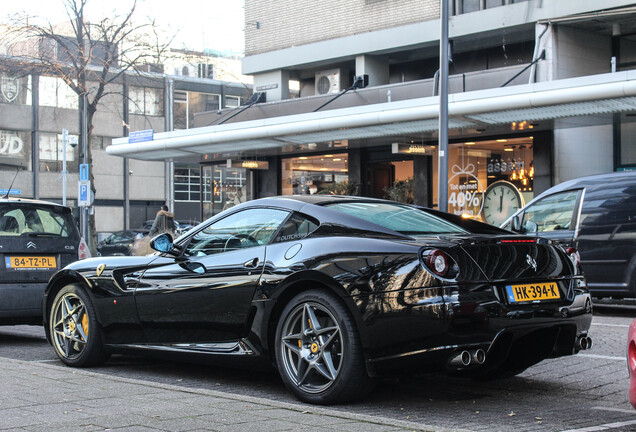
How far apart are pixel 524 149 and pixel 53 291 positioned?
15.6 m

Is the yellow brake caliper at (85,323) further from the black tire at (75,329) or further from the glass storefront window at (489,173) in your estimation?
the glass storefront window at (489,173)

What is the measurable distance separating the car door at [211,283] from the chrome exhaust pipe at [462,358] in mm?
1538

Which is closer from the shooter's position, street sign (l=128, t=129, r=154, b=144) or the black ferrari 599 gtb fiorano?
the black ferrari 599 gtb fiorano

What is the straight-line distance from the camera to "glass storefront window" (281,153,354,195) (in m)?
25.8

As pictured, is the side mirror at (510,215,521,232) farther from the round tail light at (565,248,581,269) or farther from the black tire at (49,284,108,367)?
the black tire at (49,284,108,367)

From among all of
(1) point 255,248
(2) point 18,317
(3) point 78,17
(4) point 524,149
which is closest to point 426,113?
(4) point 524,149

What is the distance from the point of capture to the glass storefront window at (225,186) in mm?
29266

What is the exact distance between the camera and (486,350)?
480 centimetres

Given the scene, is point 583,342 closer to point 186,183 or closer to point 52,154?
Result: point 52,154

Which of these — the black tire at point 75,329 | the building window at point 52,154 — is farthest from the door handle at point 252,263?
the building window at point 52,154

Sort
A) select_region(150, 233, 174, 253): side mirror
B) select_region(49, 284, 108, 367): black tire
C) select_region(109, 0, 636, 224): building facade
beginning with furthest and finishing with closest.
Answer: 1. select_region(109, 0, 636, 224): building facade
2. select_region(49, 284, 108, 367): black tire
3. select_region(150, 233, 174, 253): side mirror

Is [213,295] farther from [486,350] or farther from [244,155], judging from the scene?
[244,155]

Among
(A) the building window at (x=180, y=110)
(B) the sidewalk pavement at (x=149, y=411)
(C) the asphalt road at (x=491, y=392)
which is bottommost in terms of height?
(C) the asphalt road at (x=491, y=392)

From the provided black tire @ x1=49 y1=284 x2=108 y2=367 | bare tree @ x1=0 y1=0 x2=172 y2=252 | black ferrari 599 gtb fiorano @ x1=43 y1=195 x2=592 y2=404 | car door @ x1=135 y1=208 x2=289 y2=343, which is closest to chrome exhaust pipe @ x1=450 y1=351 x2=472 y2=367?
black ferrari 599 gtb fiorano @ x1=43 y1=195 x2=592 y2=404
